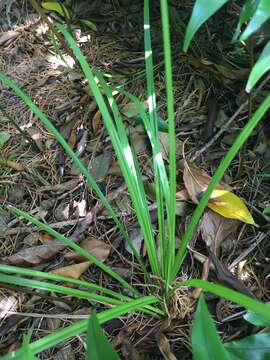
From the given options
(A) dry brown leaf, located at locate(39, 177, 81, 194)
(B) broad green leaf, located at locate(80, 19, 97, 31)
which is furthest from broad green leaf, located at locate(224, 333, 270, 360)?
(B) broad green leaf, located at locate(80, 19, 97, 31)

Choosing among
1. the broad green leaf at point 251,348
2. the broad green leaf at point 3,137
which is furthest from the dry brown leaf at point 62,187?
the broad green leaf at point 251,348

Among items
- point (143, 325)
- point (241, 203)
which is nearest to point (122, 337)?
point (143, 325)

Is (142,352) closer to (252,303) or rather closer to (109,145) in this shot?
(252,303)

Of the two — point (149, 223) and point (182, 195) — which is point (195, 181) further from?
point (149, 223)

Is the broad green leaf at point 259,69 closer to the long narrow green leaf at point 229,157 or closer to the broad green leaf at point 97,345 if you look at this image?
the long narrow green leaf at point 229,157

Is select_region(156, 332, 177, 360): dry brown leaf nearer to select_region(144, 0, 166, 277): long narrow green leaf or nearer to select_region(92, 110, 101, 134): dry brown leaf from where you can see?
select_region(144, 0, 166, 277): long narrow green leaf

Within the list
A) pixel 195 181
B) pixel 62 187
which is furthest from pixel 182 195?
pixel 62 187
